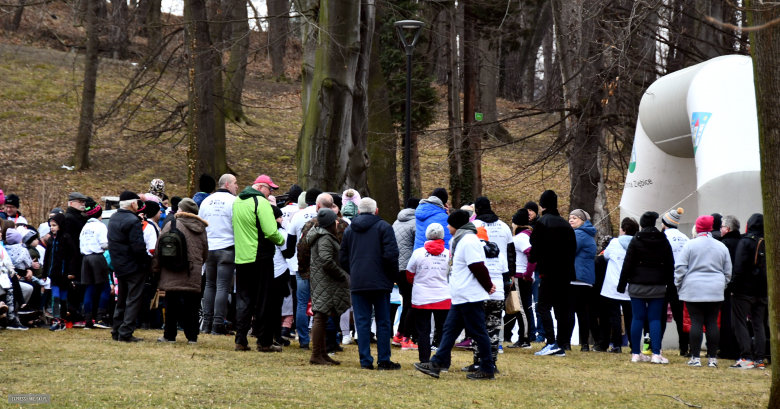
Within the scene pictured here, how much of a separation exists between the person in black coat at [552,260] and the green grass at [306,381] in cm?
59

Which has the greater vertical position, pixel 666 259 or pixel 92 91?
pixel 92 91

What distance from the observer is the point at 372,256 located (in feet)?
25.7

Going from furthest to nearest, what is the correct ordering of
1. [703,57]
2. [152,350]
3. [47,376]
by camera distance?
[703,57] < [152,350] < [47,376]

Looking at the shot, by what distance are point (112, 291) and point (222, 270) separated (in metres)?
2.80

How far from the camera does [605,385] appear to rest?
7723 millimetres

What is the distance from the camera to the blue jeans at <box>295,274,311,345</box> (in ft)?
30.6

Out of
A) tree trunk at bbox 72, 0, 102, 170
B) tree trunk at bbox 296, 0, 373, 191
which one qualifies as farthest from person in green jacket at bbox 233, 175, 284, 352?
tree trunk at bbox 72, 0, 102, 170

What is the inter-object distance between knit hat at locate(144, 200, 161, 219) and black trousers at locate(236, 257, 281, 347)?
7.51 ft

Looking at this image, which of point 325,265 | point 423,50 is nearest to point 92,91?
point 423,50

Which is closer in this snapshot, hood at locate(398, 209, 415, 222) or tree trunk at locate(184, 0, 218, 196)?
hood at locate(398, 209, 415, 222)

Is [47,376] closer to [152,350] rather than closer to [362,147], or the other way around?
[152,350]

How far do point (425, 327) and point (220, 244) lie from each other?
3.06 metres

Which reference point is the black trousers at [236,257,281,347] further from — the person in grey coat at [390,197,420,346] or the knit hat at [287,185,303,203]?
the knit hat at [287,185,303,203]

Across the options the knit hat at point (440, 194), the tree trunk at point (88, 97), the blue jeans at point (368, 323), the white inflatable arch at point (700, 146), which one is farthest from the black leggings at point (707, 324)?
the tree trunk at point (88, 97)
